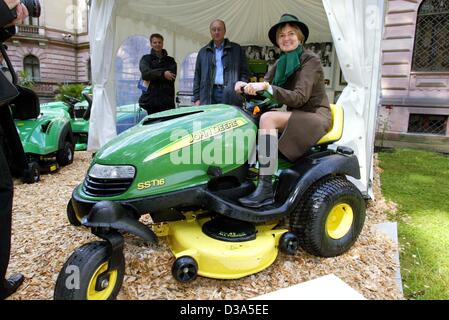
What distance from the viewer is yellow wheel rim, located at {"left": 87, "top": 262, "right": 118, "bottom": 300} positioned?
5.86ft

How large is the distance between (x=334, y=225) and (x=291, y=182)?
24.2 inches

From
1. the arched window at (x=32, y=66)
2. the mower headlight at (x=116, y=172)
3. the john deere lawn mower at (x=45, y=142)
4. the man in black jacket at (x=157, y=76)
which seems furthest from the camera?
the arched window at (x=32, y=66)

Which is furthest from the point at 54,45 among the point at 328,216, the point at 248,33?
the point at 328,216

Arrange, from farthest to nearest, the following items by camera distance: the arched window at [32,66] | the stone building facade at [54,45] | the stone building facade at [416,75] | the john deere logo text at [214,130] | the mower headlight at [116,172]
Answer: the arched window at [32,66] < the stone building facade at [54,45] < the stone building facade at [416,75] < the john deere logo text at [214,130] < the mower headlight at [116,172]

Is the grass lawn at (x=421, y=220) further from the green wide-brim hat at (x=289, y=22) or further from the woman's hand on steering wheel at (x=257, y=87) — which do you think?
the green wide-brim hat at (x=289, y=22)

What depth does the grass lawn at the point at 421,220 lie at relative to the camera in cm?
240

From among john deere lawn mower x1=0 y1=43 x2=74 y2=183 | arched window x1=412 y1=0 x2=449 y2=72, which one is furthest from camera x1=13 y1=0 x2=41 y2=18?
arched window x1=412 y1=0 x2=449 y2=72

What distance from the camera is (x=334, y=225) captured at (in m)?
2.73

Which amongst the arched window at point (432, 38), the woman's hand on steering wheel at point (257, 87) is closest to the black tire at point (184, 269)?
the woman's hand on steering wheel at point (257, 87)

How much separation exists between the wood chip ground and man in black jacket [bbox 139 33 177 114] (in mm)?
2312

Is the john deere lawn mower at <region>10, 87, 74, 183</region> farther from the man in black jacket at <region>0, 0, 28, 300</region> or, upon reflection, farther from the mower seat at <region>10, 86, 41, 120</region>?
the man in black jacket at <region>0, 0, 28, 300</region>

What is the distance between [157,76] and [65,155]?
1902mm

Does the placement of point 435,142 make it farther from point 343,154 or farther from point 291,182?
point 291,182
